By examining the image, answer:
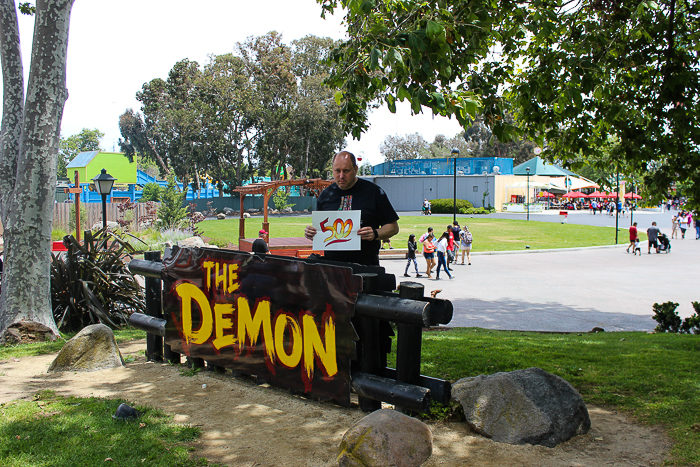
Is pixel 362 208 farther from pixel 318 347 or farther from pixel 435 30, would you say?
pixel 435 30

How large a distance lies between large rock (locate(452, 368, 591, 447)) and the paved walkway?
23.6ft

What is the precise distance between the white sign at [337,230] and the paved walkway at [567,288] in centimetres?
694

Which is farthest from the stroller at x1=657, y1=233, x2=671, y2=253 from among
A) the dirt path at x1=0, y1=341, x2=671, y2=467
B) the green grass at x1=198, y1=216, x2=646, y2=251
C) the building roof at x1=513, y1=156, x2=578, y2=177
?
the building roof at x1=513, y1=156, x2=578, y2=177

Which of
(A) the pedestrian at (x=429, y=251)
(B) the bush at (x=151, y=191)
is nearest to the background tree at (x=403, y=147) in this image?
(B) the bush at (x=151, y=191)

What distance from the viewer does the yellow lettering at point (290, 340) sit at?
413cm

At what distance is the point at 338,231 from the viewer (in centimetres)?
455

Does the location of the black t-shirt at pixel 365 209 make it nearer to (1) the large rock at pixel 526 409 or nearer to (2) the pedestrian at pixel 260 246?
(2) the pedestrian at pixel 260 246

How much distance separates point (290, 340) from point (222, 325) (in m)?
0.84

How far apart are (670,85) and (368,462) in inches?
266

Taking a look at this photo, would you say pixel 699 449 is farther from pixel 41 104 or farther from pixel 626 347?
pixel 41 104

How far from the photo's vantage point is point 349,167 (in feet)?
15.3

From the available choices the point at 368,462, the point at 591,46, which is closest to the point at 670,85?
the point at 591,46

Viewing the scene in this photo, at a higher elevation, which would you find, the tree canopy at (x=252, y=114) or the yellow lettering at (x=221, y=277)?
the tree canopy at (x=252, y=114)

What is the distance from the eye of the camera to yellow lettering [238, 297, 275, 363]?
4.33 m
